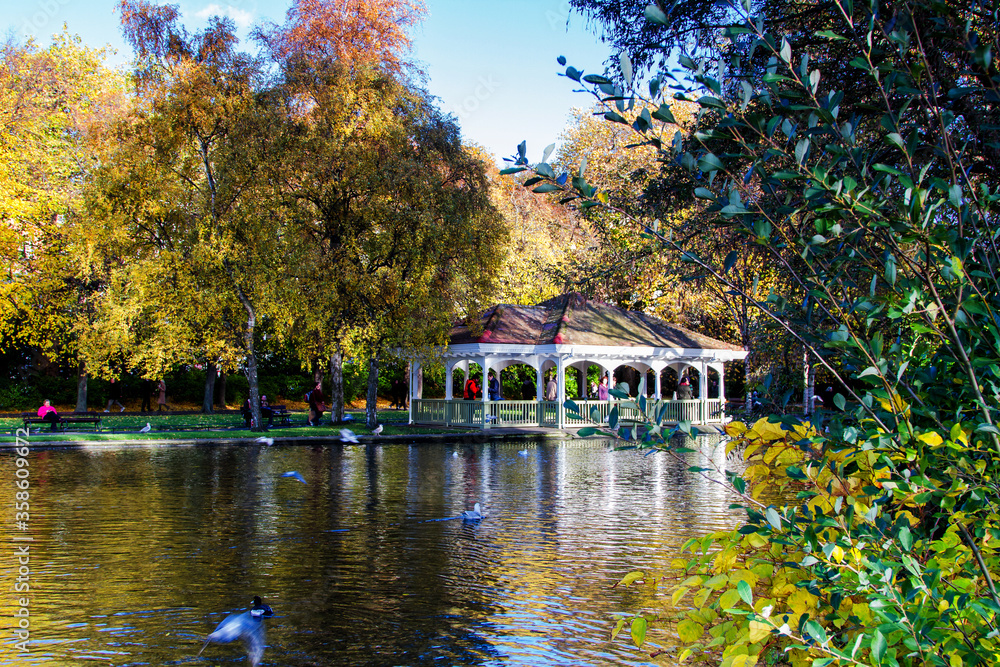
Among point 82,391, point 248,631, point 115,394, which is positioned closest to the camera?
point 248,631

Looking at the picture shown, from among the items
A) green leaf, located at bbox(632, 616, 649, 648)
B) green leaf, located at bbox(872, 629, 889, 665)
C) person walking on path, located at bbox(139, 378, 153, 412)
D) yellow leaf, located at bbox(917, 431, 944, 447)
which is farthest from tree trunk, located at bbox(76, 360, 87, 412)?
green leaf, located at bbox(872, 629, 889, 665)

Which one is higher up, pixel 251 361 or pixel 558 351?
pixel 558 351

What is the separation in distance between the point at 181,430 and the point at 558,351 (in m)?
13.3

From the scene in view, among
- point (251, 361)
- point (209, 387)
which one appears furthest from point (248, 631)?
point (209, 387)

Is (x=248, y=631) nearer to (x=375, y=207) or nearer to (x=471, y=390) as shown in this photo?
(x=375, y=207)

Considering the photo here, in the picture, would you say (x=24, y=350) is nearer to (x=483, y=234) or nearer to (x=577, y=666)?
(x=483, y=234)

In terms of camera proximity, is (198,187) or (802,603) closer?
(802,603)

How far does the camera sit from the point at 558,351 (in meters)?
31.6

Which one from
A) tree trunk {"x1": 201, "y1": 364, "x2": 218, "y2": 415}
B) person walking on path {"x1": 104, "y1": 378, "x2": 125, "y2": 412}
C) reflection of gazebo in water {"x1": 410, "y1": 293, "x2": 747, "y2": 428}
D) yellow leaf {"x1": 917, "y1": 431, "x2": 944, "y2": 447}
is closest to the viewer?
yellow leaf {"x1": 917, "y1": 431, "x2": 944, "y2": 447}

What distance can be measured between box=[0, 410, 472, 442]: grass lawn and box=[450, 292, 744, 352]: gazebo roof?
458cm

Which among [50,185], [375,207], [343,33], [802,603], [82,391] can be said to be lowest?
[802,603]

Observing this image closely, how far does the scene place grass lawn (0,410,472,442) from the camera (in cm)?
2345

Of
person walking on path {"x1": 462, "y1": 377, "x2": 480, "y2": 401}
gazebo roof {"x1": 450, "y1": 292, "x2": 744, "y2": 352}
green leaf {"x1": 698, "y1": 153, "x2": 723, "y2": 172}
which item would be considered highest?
gazebo roof {"x1": 450, "y1": 292, "x2": 744, "y2": 352}

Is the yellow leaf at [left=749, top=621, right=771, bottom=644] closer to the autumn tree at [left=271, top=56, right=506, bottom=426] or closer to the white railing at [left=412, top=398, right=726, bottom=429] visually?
the autumn tree at [left=271, top=56, right=506, bottom=426]
